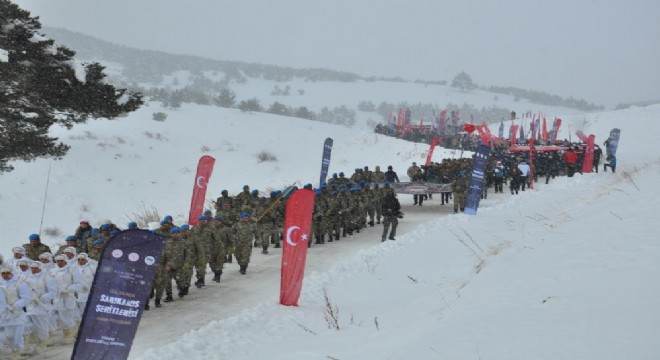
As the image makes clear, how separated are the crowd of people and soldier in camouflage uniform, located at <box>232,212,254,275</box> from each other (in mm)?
27

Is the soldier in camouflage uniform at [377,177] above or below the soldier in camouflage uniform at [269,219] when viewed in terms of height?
above

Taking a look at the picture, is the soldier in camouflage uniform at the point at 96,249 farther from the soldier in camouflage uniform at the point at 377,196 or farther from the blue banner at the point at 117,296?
the soldier in camouflage uniform at the point at 377,196

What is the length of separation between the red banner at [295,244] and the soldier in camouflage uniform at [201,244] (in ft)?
9.19

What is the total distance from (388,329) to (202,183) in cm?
1398

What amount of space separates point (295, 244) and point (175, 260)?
295 cm

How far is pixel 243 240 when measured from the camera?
16.0 meters

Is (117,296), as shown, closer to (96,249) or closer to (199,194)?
(96,249)

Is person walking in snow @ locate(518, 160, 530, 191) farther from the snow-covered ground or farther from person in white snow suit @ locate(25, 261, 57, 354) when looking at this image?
person in white snow suit @ locate(25, 261, 57, 354)

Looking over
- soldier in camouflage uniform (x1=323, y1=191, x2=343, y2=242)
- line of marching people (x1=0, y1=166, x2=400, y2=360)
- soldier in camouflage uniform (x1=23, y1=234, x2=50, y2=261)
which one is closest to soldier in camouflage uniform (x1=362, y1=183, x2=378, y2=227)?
line of marching people (x1=0, y1=166, x2=400, y2=360)

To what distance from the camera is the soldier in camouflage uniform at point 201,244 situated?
14.4 metres

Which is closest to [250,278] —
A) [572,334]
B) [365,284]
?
[365,284]

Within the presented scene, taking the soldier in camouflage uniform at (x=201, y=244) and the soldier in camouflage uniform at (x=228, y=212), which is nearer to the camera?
the soldier in camouflage uniform at (x=201, y=244)

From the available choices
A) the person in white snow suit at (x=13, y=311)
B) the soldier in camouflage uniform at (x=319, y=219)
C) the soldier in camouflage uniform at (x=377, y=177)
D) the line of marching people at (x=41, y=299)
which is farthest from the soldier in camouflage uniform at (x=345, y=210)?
the person in white snow suit at (x=13, y=311)

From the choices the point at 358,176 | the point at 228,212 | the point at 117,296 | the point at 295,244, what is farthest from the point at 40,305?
the point at 358,176
